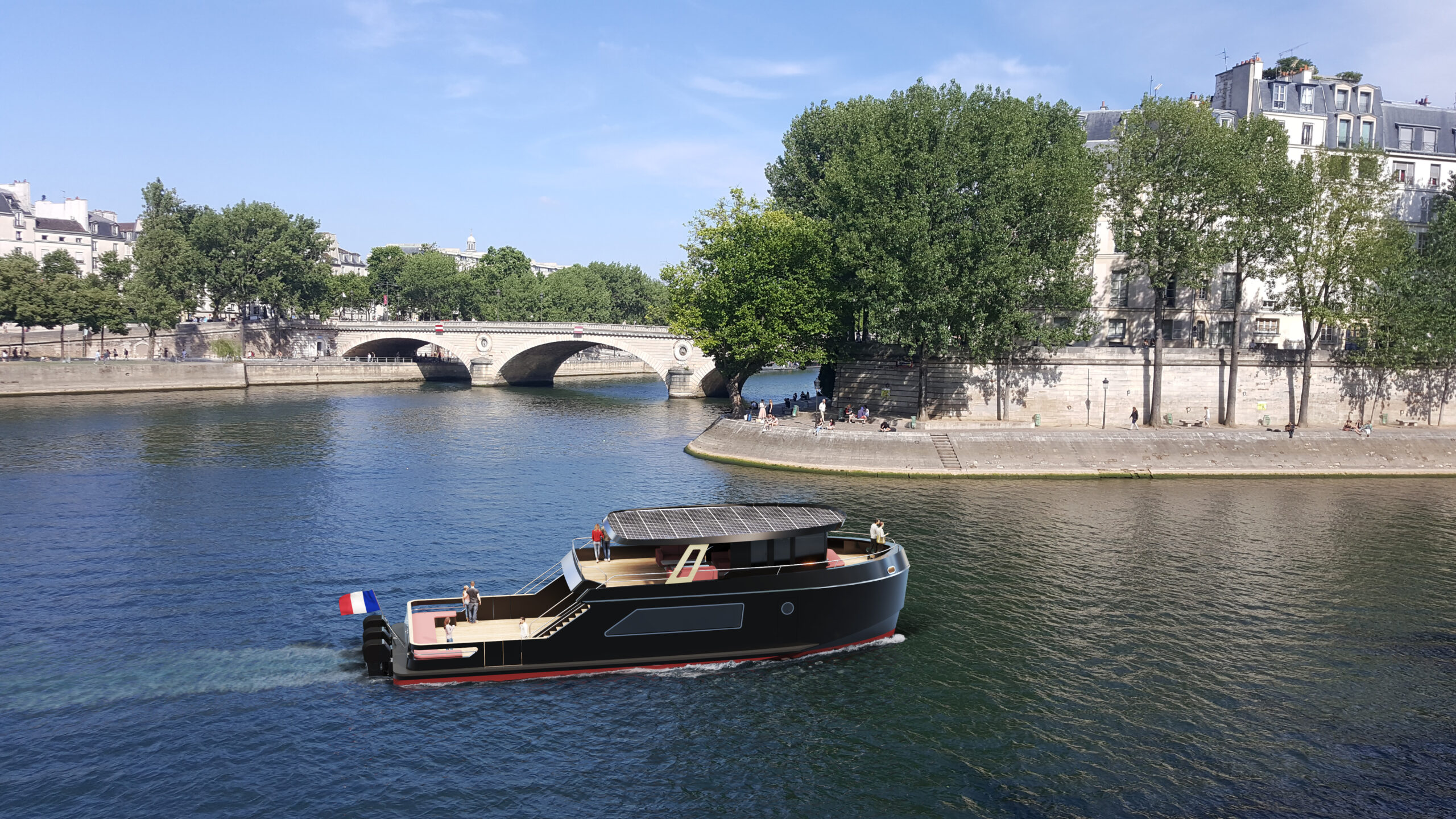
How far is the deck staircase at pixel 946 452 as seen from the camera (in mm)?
56344

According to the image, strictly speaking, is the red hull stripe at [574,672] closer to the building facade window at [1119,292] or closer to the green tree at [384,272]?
the building facade window at [1119,292]

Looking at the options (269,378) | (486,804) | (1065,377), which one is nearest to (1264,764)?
(486,804)

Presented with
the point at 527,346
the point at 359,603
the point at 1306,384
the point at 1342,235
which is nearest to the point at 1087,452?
the point at 1306,384

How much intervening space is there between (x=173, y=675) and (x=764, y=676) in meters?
16.2

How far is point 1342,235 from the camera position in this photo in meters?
62.1

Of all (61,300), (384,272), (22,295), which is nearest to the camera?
(22,295)

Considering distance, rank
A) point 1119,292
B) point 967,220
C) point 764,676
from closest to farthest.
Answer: point 764,676
point 967,220
point 1119,292

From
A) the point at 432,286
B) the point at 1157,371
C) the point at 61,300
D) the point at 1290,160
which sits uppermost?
the point at 1290,160

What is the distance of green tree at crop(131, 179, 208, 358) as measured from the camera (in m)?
111

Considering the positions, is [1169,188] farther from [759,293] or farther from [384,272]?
[384,272]

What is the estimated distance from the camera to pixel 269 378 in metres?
113

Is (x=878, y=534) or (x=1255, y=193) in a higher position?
(x=1255, y=193)

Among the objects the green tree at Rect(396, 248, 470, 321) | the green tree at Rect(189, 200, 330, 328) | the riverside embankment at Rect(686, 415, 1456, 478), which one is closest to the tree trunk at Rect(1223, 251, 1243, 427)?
the riverside embankment at Rect(686, 415, 1456, 478)

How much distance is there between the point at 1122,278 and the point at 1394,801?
2282 inches
